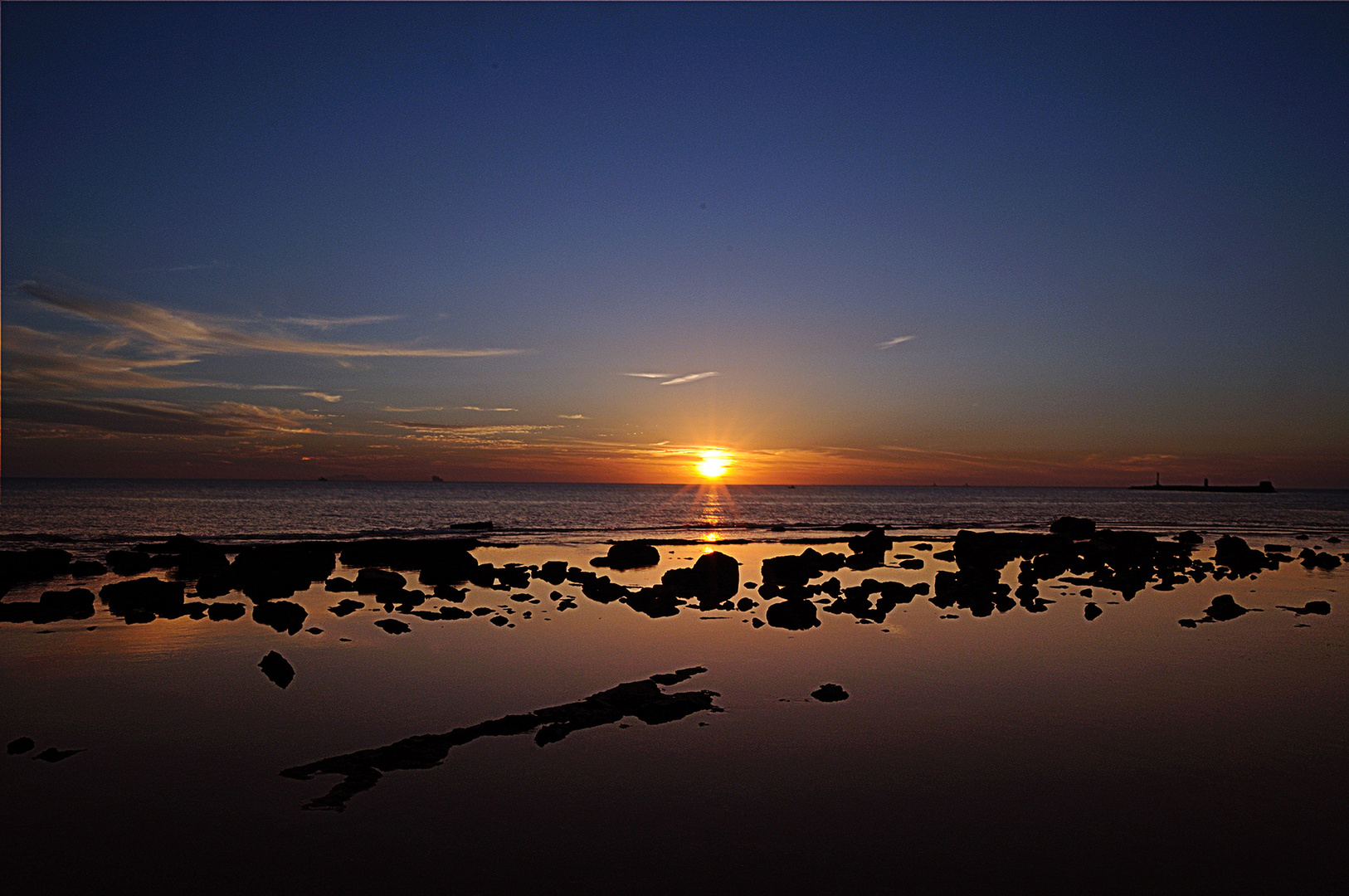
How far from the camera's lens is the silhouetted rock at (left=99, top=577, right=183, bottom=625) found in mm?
22938

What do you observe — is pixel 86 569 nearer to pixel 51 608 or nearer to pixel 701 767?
pixel 51 608

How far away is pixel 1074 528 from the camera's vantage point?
6119 centimetres

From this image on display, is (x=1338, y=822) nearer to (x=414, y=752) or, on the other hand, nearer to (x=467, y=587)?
(x=414, y=752)

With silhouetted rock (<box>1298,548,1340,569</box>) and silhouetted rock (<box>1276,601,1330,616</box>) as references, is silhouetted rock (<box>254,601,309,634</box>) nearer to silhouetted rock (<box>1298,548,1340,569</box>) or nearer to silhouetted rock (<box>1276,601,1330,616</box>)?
silhouetted rock (<box>1276,601,1330,616</box>)

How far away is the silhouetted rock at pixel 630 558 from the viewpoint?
3906cm

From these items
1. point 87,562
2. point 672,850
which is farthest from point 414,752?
point 87,562

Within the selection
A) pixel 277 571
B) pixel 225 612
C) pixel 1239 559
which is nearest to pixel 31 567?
pixel 277 571

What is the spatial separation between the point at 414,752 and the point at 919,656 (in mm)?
11395

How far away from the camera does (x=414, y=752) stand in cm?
1156

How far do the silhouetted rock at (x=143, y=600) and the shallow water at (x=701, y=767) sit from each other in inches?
107

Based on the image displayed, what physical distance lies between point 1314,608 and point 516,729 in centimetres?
2552

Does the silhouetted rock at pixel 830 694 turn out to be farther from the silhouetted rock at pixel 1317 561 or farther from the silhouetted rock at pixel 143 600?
the silhouetted rock at pixel 1317 561

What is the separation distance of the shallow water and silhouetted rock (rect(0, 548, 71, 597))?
13.7 m

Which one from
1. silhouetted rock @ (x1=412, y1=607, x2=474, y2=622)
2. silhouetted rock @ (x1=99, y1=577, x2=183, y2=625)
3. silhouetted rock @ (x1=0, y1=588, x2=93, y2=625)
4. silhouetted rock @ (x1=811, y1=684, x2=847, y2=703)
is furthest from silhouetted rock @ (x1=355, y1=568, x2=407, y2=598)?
silhouetted rock @ (x1=811, y1=684, x2=847, y2=703)
